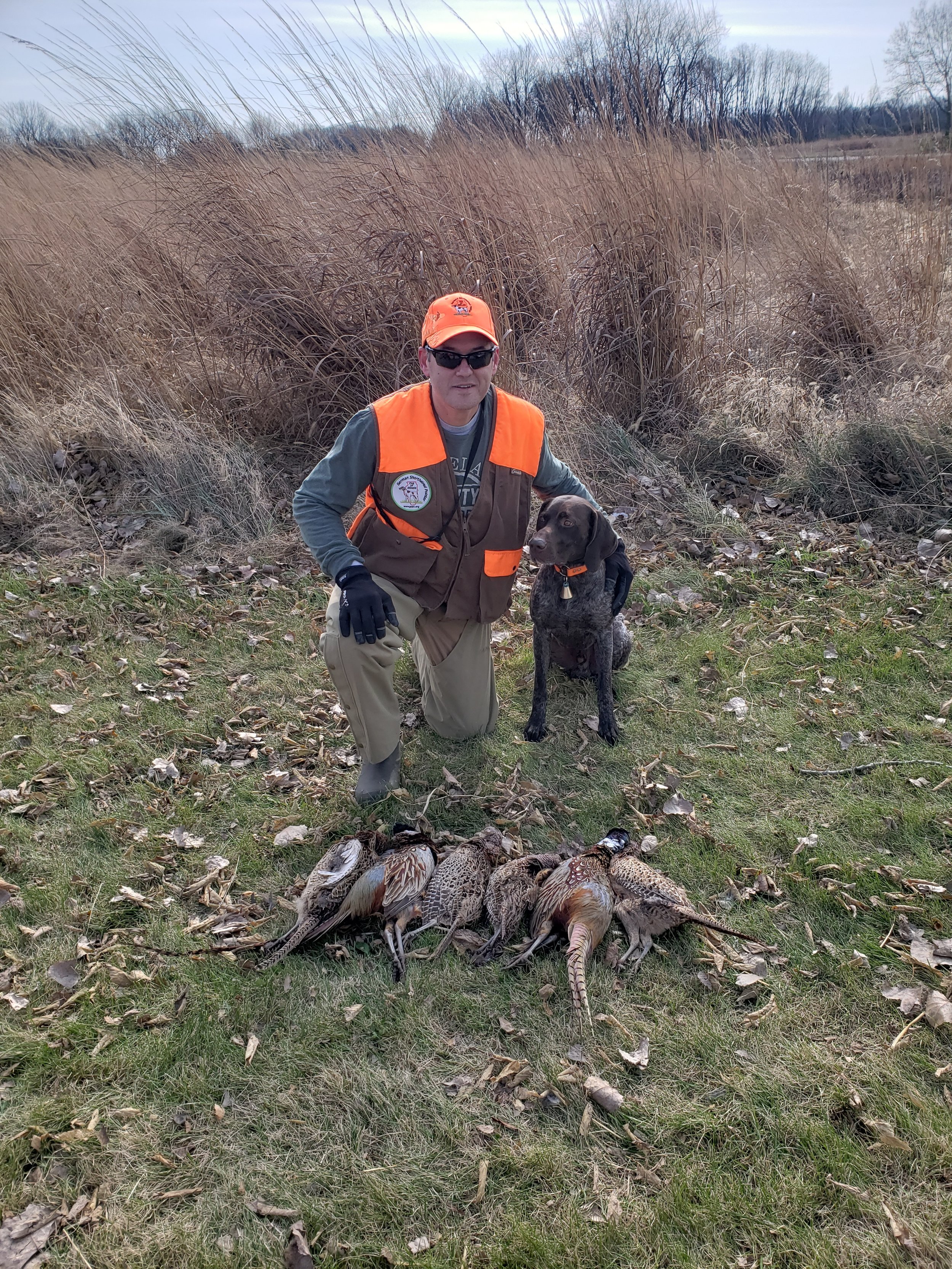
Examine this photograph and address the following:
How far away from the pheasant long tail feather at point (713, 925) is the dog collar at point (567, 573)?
5.29 ft

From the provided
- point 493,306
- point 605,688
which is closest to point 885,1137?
point 605,688

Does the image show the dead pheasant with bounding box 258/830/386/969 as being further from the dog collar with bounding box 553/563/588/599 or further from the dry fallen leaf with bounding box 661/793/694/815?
the dog collar with bounding box 553/563/588/599

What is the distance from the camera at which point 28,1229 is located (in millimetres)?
2199

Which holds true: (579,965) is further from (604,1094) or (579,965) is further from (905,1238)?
(905,1238)

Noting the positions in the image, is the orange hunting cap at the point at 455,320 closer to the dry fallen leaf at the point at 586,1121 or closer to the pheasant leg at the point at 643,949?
the pheasant leg at the point at 643,949

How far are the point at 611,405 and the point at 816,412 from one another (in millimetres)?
1609

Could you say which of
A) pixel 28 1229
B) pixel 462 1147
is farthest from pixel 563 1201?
pixel 28 1229

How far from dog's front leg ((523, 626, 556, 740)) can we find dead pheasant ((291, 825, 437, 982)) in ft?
4.08

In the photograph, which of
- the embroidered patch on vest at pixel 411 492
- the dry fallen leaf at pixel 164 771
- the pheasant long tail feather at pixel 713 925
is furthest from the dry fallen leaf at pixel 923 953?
the dry fallen leaf at pixel 164 771

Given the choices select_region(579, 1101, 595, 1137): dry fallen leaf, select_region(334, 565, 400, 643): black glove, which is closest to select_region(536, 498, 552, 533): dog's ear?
select_region(334, 565, 400, 643): black glove

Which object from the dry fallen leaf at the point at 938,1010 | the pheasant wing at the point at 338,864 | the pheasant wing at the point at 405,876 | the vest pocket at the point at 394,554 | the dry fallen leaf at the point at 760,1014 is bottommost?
the dry fallen leaf at the point at 938,1010

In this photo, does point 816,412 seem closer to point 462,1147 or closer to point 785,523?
point 785,523

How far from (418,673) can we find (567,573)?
106 centimetres

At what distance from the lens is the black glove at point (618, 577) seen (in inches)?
159
